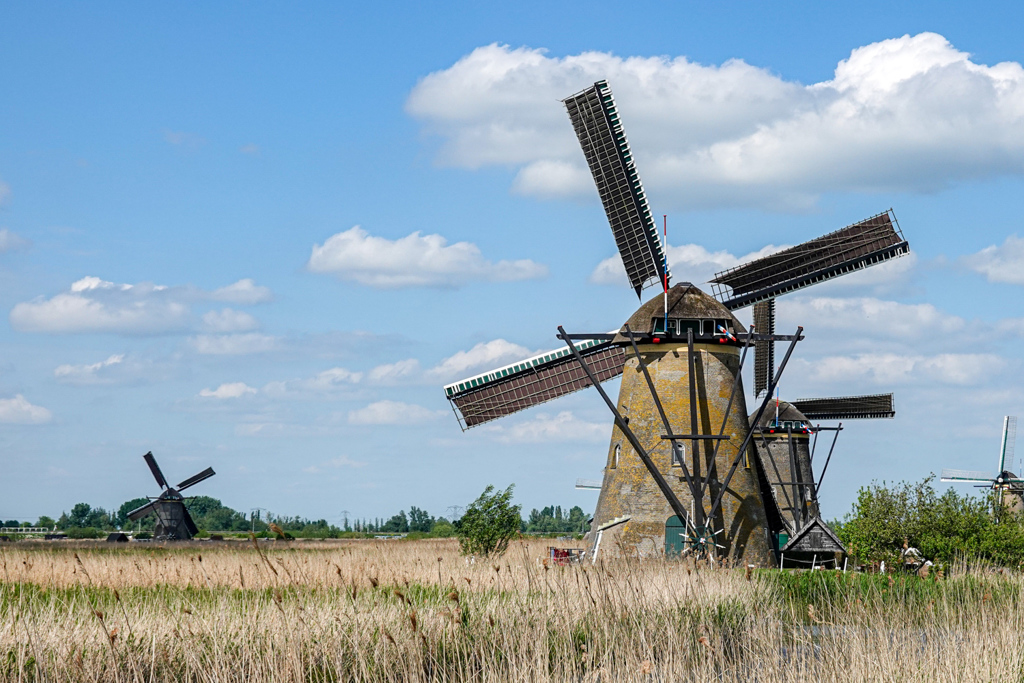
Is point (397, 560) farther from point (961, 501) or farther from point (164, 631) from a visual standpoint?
point (961, 501)

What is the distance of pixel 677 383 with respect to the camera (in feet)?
73.1

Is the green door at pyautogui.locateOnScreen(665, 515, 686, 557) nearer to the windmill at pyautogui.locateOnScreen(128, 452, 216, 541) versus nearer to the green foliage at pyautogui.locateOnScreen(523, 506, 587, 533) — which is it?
the windmill at pyautogui.locateOnScreen(128, 452, 216, 541)

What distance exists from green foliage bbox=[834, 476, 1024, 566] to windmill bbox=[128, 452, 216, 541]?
35013mm

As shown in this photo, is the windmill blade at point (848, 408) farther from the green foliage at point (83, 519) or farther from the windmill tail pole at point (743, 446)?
the green foliage at point (83, 519)

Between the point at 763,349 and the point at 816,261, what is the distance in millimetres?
14626

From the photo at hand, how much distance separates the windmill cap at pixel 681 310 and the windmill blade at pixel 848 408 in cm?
1778

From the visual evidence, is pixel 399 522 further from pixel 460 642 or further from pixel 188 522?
pixel 460 642

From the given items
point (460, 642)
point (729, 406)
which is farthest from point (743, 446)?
point (460, 642)

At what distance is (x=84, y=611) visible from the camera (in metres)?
8.52

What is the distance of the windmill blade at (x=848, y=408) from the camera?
38562mm

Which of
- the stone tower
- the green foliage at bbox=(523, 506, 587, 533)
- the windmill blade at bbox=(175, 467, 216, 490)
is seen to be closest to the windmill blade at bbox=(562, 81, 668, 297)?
the stone tower

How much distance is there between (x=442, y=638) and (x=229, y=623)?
1701 millimetres

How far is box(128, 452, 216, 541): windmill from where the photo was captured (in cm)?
5012

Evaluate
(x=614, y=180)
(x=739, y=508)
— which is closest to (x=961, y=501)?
(x=739, y=508)
